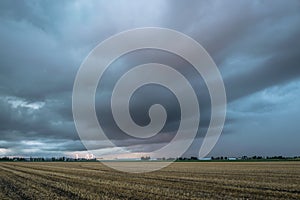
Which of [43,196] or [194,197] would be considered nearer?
[194,197]

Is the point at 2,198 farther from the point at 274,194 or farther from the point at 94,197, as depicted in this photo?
the point at 274,194

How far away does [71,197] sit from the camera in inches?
785

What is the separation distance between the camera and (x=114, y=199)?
18.6 metres

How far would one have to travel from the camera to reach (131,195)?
20.3 m

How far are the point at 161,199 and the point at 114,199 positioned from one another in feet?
9.65

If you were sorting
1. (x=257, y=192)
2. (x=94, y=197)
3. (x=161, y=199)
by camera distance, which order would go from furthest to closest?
(x=257, y=192) < (x=94, y=197) < (x=161, y=199)

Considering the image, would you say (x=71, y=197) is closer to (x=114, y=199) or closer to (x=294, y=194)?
(x=114, y=199)

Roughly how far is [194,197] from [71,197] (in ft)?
26.8

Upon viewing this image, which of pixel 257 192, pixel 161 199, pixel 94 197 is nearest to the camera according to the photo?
pixel 161 199

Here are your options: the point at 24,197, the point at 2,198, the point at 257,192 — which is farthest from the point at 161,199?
the point at 2,198

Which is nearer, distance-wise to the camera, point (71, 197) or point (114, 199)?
point (114, 199)

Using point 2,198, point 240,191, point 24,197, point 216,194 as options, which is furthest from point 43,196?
point 240,191

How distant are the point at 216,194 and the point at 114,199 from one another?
710 cm

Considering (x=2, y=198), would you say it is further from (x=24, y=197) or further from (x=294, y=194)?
(x=294, y=194)
